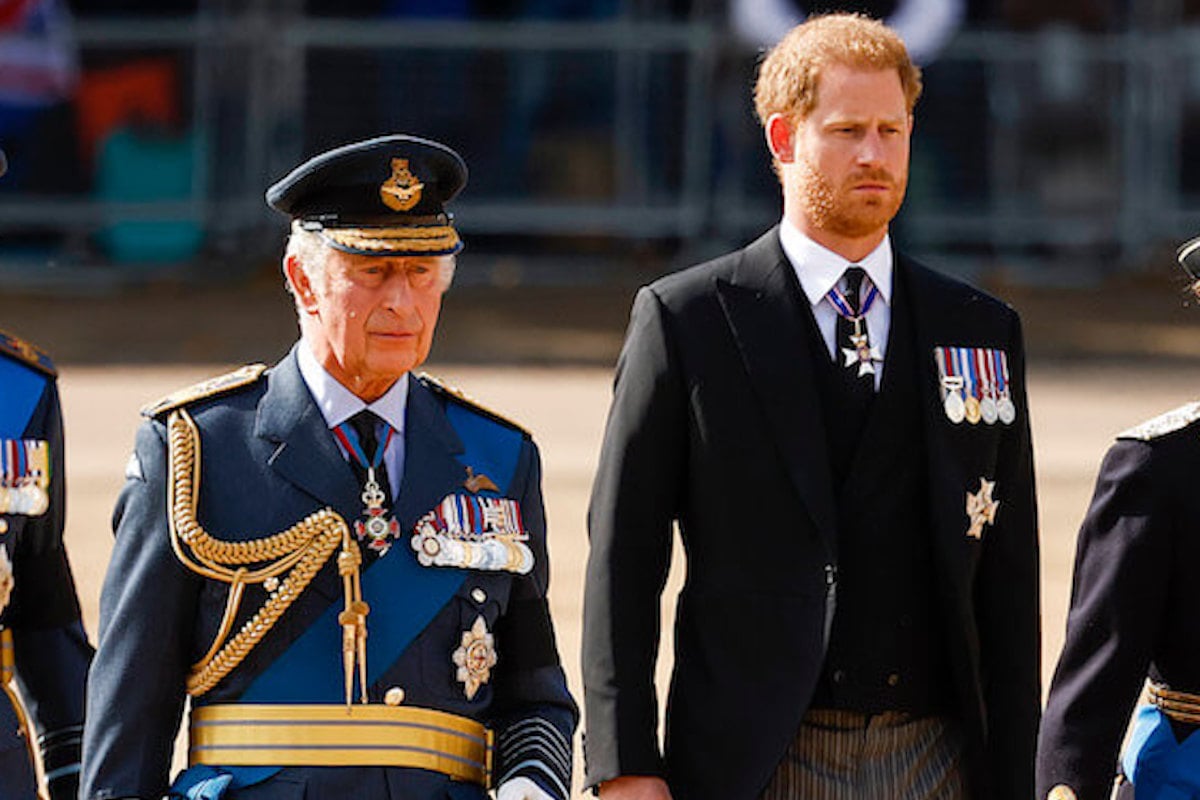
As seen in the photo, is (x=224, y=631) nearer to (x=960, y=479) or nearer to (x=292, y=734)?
(x=292, y=734)

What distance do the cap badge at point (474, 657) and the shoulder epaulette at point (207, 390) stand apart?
1.67 feet

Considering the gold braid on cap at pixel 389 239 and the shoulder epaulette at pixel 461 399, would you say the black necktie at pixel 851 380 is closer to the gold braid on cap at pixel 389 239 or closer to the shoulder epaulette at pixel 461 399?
the shoulder epaulette at pixel 461 399

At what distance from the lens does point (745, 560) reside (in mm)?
4355

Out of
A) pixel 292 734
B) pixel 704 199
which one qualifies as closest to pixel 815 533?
pixel 292 734

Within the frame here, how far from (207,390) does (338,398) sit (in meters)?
0.21

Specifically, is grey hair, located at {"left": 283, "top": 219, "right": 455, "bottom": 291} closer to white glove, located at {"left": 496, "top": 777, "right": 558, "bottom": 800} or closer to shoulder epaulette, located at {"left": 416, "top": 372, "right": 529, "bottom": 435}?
shoulder epaulette, located at {"left": 416, "top": 372, "right": 529, "bottom": 435}

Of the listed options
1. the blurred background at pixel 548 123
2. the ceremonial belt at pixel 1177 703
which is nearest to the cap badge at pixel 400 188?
the ceremonial belt at pixel 1177 703

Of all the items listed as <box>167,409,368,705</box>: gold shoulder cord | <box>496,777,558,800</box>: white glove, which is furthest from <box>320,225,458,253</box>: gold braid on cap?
<box>496,777,558,800</box>: white glove

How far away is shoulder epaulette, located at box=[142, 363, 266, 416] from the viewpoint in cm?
411

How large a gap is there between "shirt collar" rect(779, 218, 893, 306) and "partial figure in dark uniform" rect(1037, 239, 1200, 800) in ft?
1.53

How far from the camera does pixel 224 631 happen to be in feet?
13.1

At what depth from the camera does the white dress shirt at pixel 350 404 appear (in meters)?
4.11

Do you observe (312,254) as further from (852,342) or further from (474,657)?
(852,342)

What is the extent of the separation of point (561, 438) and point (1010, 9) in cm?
567
